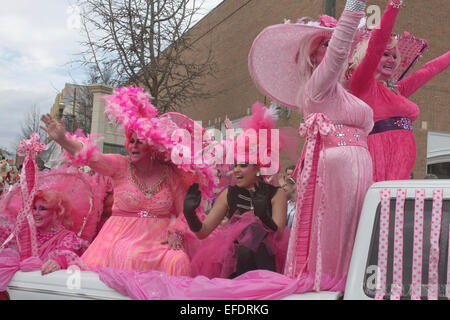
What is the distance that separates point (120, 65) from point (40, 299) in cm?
887

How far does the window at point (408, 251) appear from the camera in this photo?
186cm

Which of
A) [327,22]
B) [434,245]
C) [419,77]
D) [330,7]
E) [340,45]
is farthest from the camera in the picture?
[330,7]

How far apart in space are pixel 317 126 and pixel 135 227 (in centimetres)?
144

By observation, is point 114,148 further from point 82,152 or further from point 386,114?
point 386,114

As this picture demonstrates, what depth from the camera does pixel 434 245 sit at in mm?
1888

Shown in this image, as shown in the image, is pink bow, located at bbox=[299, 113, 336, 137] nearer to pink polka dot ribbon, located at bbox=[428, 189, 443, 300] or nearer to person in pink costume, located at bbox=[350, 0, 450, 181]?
pink polka dot ribbon, located at bbox=[428, 189, 443, 300]

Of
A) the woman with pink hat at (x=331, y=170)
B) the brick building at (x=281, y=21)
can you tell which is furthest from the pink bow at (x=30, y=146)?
the brick building at (x=281, y=21)

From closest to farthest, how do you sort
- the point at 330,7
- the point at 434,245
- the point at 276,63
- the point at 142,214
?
the point at 434,245
the point at 276,63
the point at 142,214
the point at 330,7

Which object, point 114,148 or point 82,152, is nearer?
point 82,152

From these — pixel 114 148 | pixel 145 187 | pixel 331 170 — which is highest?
pixel 114 148

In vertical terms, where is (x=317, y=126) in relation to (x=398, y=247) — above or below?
above

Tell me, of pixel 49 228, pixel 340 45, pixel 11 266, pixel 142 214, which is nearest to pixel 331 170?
pixel 340 45

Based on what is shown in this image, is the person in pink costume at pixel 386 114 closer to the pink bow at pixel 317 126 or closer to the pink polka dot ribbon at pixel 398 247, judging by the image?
the pink bow at pixel 317 126

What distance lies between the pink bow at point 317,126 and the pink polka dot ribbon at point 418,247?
1.85 ft
